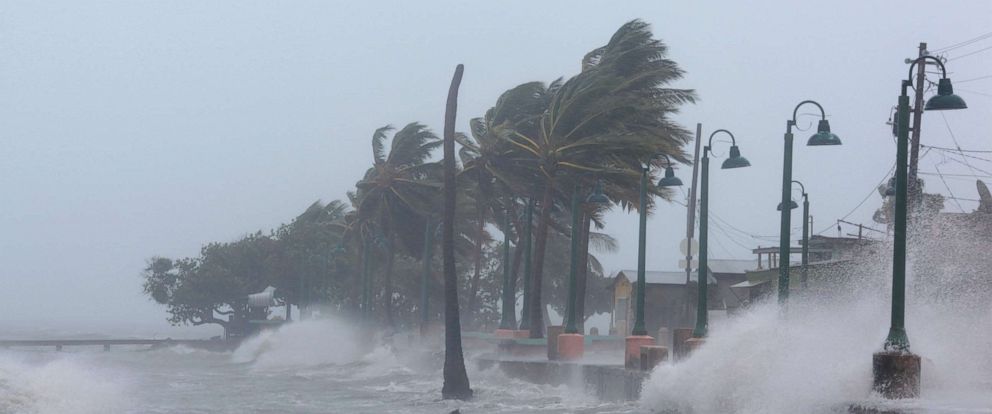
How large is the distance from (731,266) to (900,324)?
4151 centimetres

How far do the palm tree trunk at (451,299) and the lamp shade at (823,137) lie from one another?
1165 cm

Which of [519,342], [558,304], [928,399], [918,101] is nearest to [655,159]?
[519,342]

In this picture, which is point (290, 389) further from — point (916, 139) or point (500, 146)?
point (916, 139)

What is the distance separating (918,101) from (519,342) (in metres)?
A: 14.3

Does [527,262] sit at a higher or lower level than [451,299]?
higher

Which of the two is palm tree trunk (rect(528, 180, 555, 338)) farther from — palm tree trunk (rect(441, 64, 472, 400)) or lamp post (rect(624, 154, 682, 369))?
lamp post (rect(624, 154, 682, 369))

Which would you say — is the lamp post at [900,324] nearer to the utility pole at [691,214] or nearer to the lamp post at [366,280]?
the utility pole at [691,214]

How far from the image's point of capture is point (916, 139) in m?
28.1

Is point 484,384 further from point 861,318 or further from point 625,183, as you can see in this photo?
point 861,318

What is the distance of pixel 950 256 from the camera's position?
2558cm

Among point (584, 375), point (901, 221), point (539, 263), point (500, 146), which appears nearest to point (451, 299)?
point (584, 375)

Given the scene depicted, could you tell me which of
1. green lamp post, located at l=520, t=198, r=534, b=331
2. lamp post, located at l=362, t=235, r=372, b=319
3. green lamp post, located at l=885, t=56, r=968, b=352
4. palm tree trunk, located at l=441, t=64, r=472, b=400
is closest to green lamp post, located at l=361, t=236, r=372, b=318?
lamp post, located at l=362, t=235, r=372, b=319

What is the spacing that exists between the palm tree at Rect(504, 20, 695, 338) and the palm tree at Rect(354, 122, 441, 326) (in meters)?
15.9

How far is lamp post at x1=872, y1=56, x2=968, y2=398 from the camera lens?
46.7ft
